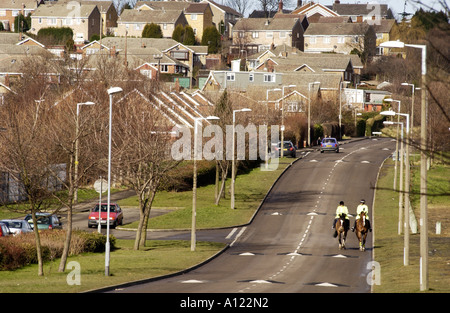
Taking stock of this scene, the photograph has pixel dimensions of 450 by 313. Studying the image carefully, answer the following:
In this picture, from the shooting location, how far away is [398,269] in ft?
116

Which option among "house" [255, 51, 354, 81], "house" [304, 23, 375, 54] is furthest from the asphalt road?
"house" [304, 23, 375, 54]

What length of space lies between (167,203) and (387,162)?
1139 inches

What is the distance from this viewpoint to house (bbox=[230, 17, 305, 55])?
175 metres

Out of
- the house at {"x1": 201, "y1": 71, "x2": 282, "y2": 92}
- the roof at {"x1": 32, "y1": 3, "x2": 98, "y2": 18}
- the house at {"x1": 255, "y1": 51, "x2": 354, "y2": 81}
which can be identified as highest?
the roof at {"x1": 32, "y1": 3, "x2": 98, "y2": 18}

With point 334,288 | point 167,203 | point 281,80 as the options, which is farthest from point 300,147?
point 334,288

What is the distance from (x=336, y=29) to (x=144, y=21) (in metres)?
39.4

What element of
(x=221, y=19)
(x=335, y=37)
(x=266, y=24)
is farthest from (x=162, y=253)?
(x=221, y=19)

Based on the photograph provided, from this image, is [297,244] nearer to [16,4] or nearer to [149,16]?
[149,16]

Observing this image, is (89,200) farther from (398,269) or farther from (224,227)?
(398,269)

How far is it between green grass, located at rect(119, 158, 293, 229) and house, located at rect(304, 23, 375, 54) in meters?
95.8

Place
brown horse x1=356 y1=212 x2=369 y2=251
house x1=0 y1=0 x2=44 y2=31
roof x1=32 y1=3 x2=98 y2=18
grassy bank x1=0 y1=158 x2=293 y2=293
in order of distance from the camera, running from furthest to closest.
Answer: house x1=0 y1=0 x2=44 y2=31 < roof x1=32 y1=3 x2=98 y2=18 < brown horse x1=356 y1=212 x2=369 y2=251 < grassy bank x1=0 y1=158 x2=293 y2=293

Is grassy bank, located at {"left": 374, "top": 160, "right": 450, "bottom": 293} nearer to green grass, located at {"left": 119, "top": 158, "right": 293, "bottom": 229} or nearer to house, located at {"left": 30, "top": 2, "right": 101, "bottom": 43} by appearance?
green grass, located at {"left": 119, "top": 158, "right": 293, "bottom": 229}

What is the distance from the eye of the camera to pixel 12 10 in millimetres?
183000

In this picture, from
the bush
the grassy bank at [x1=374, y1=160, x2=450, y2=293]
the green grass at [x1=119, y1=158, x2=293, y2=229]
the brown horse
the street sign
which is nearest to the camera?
the grassy bank at [x1=374, y1=160, x2=450, y2=293]
